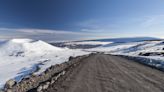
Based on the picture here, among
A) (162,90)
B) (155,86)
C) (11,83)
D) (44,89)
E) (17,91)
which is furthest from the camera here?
(11,83)

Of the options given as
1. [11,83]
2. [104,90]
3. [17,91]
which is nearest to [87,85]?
[104,90]

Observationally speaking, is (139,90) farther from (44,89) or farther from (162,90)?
(44,89)

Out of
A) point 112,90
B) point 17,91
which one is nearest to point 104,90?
point 112,90

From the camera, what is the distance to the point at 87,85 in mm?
10961

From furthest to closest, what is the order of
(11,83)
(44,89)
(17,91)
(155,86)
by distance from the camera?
(11,83) < (17,91) < (44,89) < (155,86)

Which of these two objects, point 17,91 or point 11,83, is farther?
point 11,83

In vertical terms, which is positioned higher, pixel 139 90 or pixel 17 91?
pixel 139 90

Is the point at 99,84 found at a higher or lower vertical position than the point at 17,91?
higher

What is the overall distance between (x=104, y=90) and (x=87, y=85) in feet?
4.86

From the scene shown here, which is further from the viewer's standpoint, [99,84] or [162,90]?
[99,84]

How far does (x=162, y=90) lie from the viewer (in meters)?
9.21

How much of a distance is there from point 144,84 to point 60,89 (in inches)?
182

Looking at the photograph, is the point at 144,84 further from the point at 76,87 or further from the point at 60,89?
the point at 60,89

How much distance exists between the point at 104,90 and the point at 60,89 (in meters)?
2.38
